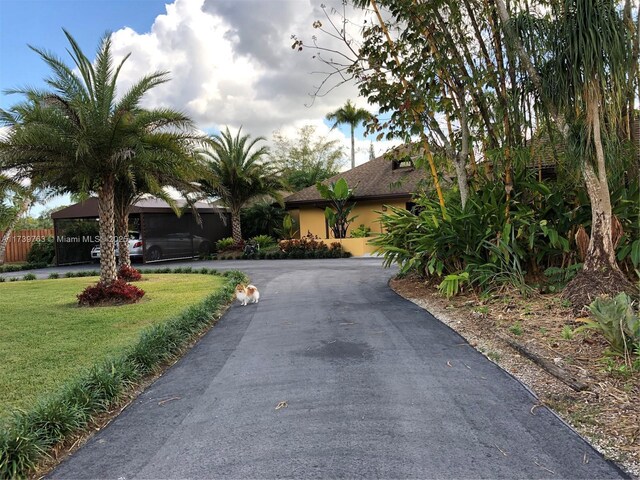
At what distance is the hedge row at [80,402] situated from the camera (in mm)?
3109

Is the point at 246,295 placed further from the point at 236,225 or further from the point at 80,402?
the point at 236,225

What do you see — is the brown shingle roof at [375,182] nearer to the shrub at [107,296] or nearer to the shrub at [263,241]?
the shrub at [263,241]

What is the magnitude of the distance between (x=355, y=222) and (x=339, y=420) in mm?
20658

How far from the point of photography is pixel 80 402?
387 cm

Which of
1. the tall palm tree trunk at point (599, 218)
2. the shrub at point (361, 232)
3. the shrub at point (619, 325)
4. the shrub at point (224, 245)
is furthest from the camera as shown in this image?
the shrub at point (224, 245)

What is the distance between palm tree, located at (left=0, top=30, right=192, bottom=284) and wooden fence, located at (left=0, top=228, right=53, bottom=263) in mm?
17801

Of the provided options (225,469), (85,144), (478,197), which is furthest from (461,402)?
(85,144)

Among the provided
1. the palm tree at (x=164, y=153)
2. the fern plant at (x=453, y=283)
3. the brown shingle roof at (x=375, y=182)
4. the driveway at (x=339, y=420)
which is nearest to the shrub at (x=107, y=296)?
the palm tree at (x=164, y=153)

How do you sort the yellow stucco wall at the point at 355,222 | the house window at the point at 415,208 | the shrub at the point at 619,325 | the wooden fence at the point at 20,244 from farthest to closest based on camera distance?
the wooden fence at the point at 20,244 → the yellow stucco wall at the point at 355,222 → the house window at the point at 415,208 → the shrub at the point at 619,325

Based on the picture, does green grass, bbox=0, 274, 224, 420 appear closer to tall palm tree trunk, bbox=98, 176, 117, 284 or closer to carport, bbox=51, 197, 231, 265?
tall palm tree trunk, bbox=98, 176, 117, 284

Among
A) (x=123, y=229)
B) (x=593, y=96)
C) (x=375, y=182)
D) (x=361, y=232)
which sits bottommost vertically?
(x=361, y=232)

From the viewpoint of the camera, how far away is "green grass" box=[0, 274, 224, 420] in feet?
16.4

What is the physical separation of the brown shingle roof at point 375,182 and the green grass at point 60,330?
36.2ft

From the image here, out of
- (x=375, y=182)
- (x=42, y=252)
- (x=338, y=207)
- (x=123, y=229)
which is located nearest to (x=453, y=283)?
(x=123, y=229)
